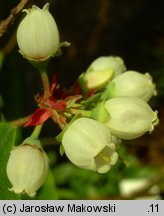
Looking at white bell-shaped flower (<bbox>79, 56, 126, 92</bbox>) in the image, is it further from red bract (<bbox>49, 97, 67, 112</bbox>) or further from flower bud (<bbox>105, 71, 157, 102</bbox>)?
red bract (<bbox>49, 97, 67, 112</bbox>)

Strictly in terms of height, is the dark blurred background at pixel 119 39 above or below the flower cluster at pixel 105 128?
below

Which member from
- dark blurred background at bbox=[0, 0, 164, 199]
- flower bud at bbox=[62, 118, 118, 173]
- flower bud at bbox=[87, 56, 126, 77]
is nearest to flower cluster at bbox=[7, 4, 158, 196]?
flower bud at bbox=[62, 118, 118, 173]

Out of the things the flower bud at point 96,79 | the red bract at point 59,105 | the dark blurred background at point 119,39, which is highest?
the red bract at point 59,105

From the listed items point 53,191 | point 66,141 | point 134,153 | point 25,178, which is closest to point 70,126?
point 66,141

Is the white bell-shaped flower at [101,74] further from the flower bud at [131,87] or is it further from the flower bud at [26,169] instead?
the flower bud at [26,169]

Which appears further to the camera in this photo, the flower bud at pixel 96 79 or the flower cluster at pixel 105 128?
the flower bud at pixel 96 79

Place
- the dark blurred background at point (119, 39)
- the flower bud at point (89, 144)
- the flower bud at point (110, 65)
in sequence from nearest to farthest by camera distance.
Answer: the flower bud at point (89, 144), the flower bud at point (110, 65), the dark blurred background at point (119, 39)

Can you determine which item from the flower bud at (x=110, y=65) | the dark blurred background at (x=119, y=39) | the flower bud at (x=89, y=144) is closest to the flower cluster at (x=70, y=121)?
the flower bud at (x=89, y=144)
